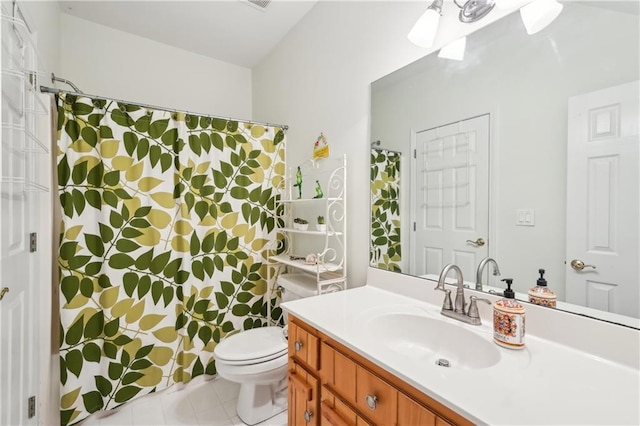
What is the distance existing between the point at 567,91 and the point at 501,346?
0.79 m

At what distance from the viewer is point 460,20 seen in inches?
45.0

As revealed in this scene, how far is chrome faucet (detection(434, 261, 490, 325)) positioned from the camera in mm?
1021

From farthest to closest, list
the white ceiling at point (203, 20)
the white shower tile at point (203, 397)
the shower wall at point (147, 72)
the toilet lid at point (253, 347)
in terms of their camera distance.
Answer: the shower wall at point (147, 72), the white ceiling at point (203, 20), the white shower tile at point (203, 397), the toilet lid at point (253, 347)

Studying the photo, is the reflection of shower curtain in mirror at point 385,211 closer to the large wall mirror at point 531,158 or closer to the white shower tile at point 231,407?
the large wall mirror at point 531,158

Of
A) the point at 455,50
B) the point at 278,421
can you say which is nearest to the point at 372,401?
the point at 278,421

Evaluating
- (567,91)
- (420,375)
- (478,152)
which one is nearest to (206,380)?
(420,375)

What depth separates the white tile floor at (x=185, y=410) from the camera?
1.66 meters

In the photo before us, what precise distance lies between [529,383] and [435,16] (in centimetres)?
128

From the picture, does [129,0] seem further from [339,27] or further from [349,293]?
[349,293]

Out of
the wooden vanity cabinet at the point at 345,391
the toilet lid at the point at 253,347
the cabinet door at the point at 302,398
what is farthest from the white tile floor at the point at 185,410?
the wooden vanity cabinet at the point at 345,391

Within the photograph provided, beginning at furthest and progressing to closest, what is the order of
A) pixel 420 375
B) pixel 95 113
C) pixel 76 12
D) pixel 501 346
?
pixel 76 12 → pixel 95 113 → pixel 501 346 → pixel 420 375

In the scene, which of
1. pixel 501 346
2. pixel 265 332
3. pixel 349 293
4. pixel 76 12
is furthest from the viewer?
pixel 76 12

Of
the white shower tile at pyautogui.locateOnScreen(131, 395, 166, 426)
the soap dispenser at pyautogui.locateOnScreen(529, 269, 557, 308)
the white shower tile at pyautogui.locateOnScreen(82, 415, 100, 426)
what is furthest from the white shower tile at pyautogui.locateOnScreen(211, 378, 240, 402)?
the soap dispenser at pyautogui.locateOnScreen(529, 269, 557, 308)

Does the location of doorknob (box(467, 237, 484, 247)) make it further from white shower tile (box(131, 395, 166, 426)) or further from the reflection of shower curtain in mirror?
white shower tile (box(131, 395, 166, 426))
